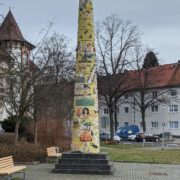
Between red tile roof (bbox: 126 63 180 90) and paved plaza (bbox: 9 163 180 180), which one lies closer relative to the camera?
paved plaza (bbox: 9 163 180 180)

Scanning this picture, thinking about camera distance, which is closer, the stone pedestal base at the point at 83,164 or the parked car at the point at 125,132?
the stone pedestal base at the point at 83,164

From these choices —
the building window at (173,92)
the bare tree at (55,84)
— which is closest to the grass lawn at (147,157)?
the bare tree at (55,84)

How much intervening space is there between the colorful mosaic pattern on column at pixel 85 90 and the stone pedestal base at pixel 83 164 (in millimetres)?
752

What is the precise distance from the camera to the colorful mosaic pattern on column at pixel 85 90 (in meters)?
20.2

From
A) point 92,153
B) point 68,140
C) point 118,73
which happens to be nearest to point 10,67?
point 92,153

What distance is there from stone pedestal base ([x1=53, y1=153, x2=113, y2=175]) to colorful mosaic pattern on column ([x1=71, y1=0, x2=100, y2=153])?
29.6 inches

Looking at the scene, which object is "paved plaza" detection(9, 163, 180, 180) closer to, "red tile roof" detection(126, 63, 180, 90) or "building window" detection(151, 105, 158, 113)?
"red tile roof" detection(126, 63, 180, 90)

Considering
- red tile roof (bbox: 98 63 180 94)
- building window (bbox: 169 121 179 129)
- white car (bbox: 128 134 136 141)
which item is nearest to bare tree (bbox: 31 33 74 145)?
red tile roof (bbox: 98 63 180 94)

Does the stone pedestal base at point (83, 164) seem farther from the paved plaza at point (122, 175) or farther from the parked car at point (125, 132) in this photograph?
the parked car at point (125, 132)

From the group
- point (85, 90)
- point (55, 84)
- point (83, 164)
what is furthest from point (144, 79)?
point (83, 164)

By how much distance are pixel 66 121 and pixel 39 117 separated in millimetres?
4900

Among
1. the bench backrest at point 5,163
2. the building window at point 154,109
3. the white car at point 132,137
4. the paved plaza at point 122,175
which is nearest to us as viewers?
the bench backrest at point 5,163

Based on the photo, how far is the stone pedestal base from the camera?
61.7 feet

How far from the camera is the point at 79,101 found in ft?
66.4
